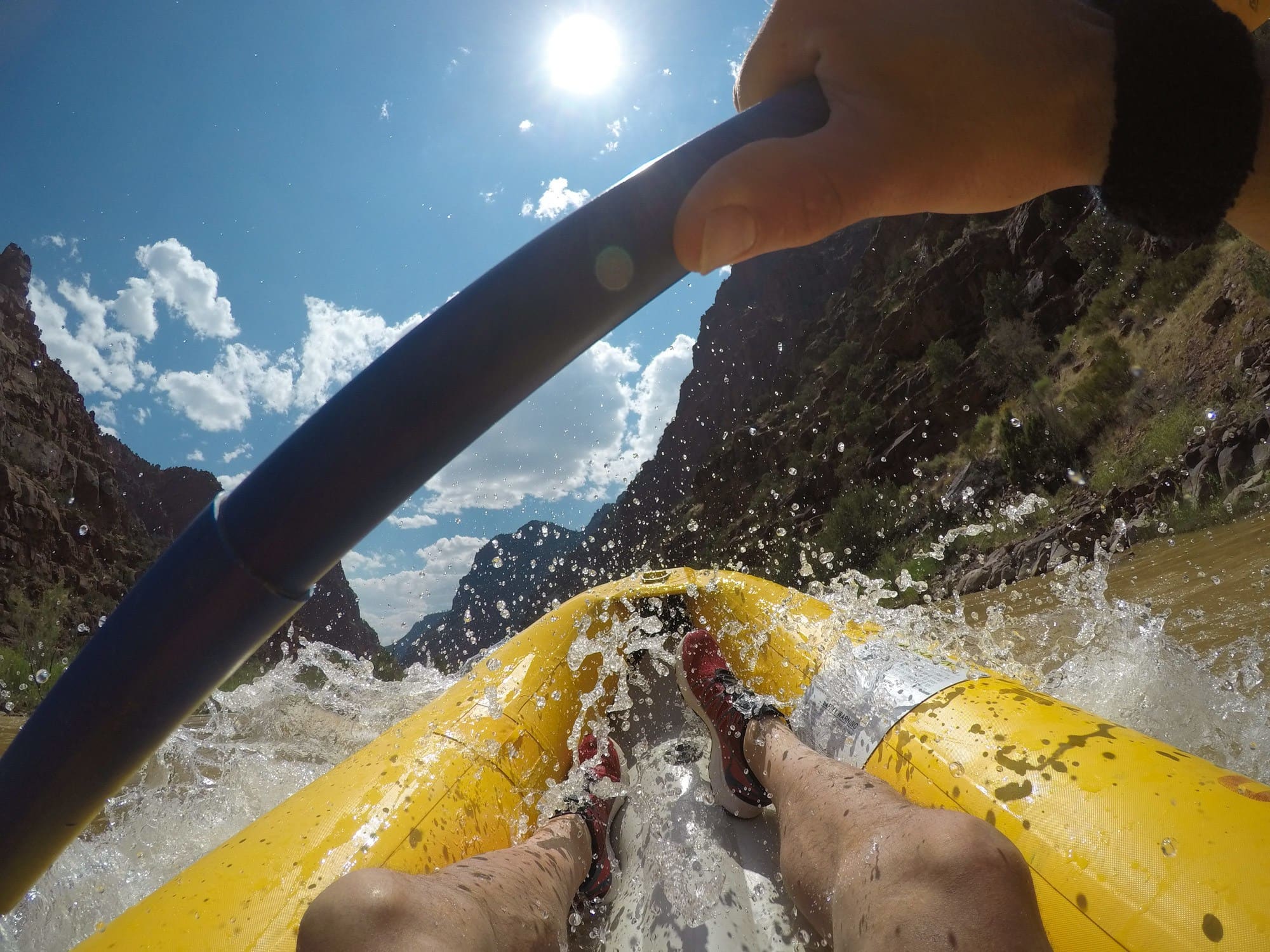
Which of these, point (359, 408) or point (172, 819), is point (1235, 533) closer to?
point (359, 408)

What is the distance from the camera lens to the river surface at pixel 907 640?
1770 millimetres

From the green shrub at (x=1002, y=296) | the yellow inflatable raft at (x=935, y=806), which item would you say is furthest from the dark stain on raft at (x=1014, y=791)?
the green shrub at (x=1002, y=296)

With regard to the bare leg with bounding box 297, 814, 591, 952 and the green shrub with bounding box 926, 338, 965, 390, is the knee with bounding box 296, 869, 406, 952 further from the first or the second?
the green shrub with bounding box 926, 338, 965, 390

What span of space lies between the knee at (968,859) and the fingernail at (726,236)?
3.52 ft

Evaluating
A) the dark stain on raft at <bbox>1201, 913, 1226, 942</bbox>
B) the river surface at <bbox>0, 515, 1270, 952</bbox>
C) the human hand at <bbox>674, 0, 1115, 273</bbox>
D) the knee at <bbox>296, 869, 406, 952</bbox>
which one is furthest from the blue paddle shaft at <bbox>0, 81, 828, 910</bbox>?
the dark stain on raft at <bbox>1201, 913, 1226, 942</bbox>

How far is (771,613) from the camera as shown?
3.00m

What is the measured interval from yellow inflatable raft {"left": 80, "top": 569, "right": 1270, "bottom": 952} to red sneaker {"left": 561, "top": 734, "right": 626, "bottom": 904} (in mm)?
127

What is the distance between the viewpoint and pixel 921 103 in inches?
25.7

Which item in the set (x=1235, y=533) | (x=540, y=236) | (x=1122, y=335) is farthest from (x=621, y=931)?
(x=1122, y=335)

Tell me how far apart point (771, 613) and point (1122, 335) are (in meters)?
17.8

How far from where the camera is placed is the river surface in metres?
1.77

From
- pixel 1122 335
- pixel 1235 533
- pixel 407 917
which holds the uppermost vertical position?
pixel 407 917

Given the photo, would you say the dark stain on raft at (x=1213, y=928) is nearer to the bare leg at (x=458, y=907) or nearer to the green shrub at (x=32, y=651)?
the bare leg at (x=458, y=907)

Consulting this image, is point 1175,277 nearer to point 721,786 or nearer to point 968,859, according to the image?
point 721,786
